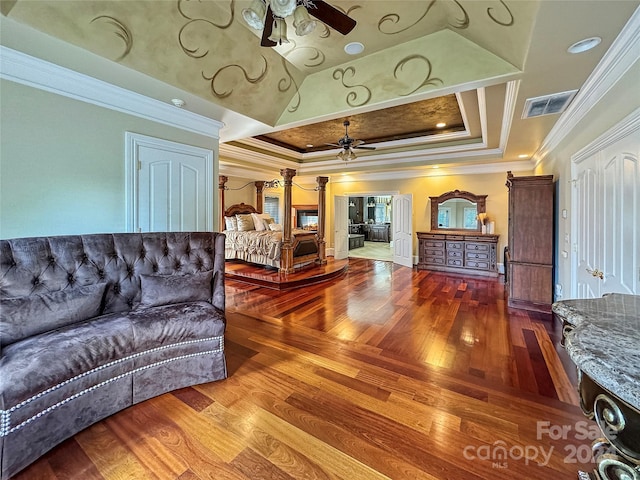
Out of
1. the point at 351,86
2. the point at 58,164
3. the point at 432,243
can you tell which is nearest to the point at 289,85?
the point at 351,86

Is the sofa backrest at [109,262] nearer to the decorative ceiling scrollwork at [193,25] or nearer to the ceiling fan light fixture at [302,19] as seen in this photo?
the decorative ceiling scrollwork at [193,25]

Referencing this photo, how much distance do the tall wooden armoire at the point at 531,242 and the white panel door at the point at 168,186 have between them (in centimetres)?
454

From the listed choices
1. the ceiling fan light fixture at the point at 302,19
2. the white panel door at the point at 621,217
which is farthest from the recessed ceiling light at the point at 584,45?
the ceiling fan light fixture at the point at 302,19

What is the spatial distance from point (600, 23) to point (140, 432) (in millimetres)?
3819

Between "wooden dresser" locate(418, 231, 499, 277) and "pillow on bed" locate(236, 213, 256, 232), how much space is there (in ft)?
14.7

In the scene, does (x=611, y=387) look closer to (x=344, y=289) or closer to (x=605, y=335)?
(x=605, y=335)

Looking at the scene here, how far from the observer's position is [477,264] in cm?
653

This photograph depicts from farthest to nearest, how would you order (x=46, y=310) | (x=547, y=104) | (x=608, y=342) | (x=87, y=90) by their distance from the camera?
1. (x=547, y=104)
2. (x=87, y=90)
3. (x=46, y=310)
4. (x=608, y=342)

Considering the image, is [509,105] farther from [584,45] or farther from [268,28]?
[268,28]

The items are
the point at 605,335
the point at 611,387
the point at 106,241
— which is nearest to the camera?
the point at 611,387

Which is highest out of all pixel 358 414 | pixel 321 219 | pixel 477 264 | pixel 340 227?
pixel 321 219

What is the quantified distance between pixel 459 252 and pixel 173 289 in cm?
639

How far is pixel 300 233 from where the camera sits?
20.8 feet

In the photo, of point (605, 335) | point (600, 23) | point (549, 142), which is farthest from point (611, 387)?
point (549, 142)
